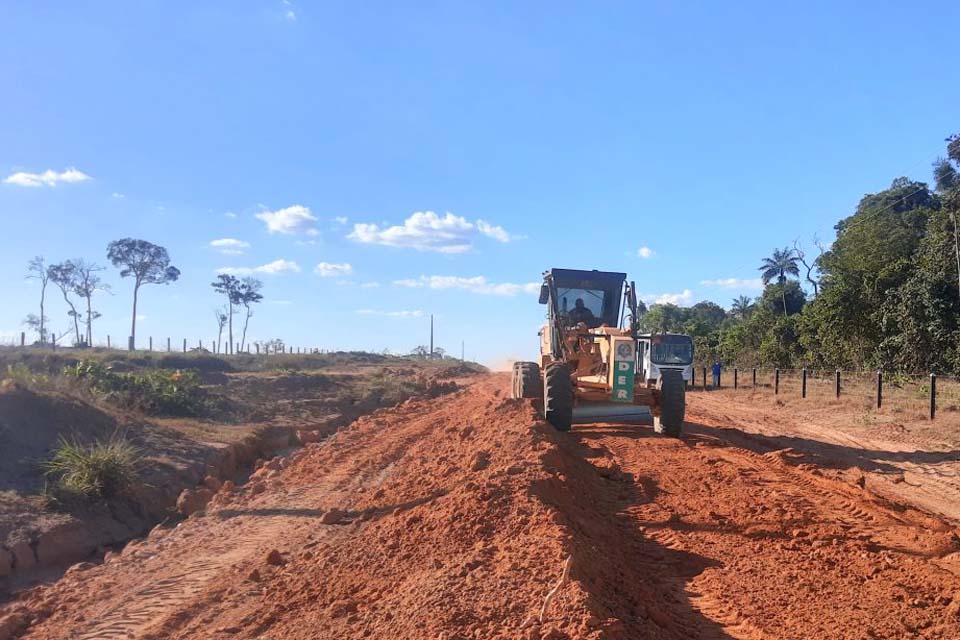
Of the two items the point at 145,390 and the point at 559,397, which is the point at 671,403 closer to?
Result: the point at 559,397

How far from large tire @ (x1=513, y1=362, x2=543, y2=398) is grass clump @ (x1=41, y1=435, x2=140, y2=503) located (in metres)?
6.65

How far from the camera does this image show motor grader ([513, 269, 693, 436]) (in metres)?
11.9

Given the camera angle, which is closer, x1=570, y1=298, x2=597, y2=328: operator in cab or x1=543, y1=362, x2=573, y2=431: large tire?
x1=543, y1=362, x2=573, y2=431: large tire

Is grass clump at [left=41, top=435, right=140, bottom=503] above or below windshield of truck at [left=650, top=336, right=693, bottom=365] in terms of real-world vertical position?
below

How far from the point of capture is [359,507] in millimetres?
7984

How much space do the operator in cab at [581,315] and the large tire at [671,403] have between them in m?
2.00

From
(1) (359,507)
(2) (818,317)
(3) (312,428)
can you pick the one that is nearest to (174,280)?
(3) (312,428)

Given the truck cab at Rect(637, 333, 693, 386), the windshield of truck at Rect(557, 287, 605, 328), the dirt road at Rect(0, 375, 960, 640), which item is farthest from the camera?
the truck cab at Rect(637, 333, 693, 386)

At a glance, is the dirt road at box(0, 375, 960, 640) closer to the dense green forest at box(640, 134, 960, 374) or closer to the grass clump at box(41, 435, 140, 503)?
the grass clump at box(41, 435, 140, 503)

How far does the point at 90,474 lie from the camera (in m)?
10.3

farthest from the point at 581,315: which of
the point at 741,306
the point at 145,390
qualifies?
the point at 741,306

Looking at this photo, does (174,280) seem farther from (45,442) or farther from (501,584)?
(501,584)

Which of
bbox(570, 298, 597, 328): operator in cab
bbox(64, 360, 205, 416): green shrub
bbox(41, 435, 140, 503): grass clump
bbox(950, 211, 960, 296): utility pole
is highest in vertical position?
bbox(950, 211, 960, 296): utility pole

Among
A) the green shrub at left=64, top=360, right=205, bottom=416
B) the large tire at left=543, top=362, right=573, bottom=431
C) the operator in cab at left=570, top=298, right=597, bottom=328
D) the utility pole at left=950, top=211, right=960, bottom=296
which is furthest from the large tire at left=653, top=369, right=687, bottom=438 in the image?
the utility pole at left=950, top=211, right=960, bottom=296
